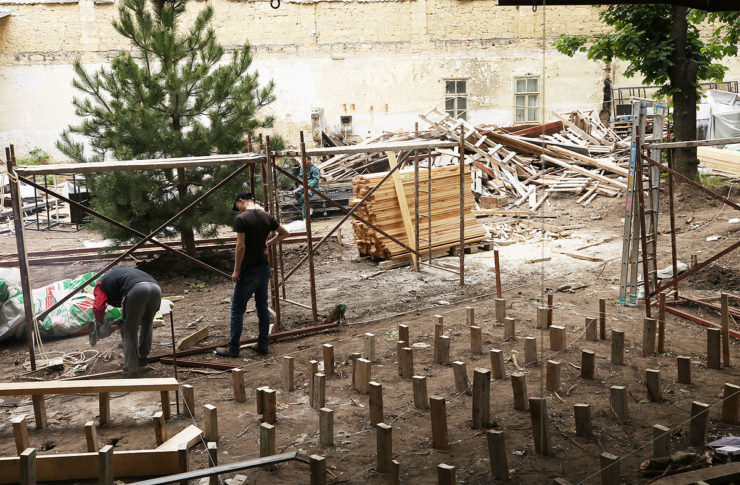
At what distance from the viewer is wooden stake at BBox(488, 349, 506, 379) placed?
6586mm

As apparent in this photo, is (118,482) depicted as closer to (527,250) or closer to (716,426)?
(716,426)

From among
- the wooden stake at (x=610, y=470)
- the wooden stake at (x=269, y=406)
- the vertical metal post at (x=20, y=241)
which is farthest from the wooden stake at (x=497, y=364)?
the vertical metal post at (x=20, y=241)

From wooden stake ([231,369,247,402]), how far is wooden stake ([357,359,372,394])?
3.58 feet

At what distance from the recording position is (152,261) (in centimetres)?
1280

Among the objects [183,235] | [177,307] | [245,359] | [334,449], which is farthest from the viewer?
[183,235]

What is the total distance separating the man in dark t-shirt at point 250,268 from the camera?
7889 mm

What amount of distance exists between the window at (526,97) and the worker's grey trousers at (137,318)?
781 inches

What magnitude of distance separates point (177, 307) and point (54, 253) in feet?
14.4

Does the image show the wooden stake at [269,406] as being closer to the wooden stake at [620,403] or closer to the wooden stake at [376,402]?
the wooden stake at [376,402]

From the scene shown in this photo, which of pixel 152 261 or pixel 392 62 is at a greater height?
pixel 392 62

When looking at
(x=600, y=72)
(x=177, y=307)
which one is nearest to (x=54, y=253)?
(x=177, y=307)

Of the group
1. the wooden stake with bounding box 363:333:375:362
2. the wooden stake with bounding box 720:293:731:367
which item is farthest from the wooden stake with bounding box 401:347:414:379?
the wooden stake with bounding box 720:293:731:367

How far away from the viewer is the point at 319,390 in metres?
6.21

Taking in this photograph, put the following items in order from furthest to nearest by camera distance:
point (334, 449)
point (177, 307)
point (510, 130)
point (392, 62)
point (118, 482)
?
point (392, 62) → point (510, 130) → point (177, 307) → point (334, 449) → point (118, 482)
